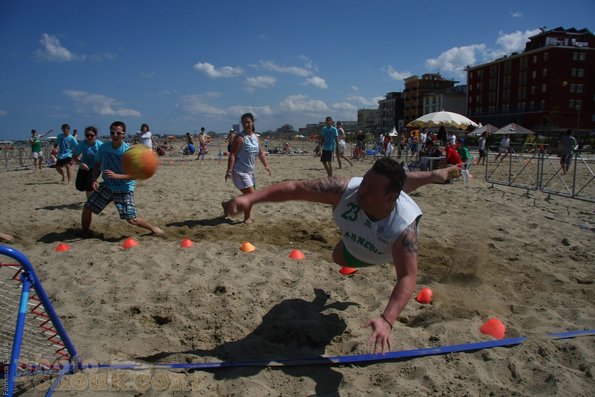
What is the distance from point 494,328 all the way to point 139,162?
15.7ft

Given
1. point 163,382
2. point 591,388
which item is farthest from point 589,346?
point 163,382

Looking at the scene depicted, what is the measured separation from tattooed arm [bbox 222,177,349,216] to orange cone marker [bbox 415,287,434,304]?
174cm

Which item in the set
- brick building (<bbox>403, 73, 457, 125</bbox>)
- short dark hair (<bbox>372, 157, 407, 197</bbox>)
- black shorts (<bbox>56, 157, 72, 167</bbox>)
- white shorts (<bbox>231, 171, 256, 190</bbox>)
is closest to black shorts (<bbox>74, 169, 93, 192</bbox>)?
white shorts (<bbox>231, 171, 256, 190</bbox>)

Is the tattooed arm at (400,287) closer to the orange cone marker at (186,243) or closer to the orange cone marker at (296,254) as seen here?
the orange cone marker at (296,254)

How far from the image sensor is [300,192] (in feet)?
9.80

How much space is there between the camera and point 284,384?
9.37 ft

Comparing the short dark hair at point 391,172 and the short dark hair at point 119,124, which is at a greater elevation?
the short dark hair at point 119,124

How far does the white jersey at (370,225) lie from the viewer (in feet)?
9.45

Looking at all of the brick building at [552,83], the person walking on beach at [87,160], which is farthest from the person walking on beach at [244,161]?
the brick building at [552,83]

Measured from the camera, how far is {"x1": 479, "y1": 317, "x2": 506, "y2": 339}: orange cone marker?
3.49m

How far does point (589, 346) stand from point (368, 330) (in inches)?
68.3

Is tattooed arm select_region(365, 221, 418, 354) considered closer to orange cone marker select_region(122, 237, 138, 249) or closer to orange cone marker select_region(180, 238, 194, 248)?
orange cone marker select_region(180, 238, 194, 248)

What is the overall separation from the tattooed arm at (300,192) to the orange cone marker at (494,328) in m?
1.77

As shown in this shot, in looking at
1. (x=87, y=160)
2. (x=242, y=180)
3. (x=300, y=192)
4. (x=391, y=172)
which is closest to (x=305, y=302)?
(x=300, y=192)
